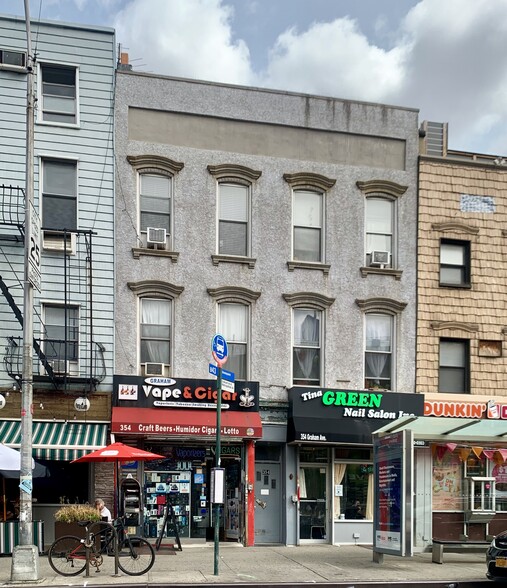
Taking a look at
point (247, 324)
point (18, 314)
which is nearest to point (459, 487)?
point (247, 324)

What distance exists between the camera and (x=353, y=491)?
23.6 metres

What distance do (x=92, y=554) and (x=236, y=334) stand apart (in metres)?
8.48

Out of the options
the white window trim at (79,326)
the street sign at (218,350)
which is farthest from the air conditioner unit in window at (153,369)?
the street sign at (218,350)

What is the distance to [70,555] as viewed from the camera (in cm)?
1603

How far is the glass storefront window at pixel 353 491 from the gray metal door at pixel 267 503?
1513 millimetres

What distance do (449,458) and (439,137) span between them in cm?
952

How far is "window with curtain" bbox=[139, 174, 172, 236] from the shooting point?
22922 mm

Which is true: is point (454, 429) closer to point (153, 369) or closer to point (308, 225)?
point (308, 225)

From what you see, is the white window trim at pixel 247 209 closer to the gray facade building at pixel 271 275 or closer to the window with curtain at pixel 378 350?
the gray facade building at pixel 271 275

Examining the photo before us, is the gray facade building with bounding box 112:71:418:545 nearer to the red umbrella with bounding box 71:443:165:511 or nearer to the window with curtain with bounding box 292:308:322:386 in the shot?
the window with curtain with bounding box 292:308:322:386

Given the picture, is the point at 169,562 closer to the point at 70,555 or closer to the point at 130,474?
the point at 70,555

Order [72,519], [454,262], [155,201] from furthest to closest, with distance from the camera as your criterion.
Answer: [454,262]
[155,201]
[72,519]

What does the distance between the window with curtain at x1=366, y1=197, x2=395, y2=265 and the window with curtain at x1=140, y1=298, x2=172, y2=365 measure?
5895 mm

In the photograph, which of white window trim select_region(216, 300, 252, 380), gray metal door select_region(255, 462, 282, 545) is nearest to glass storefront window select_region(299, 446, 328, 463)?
gray metal door select_region(255, 462, 282, 545)
